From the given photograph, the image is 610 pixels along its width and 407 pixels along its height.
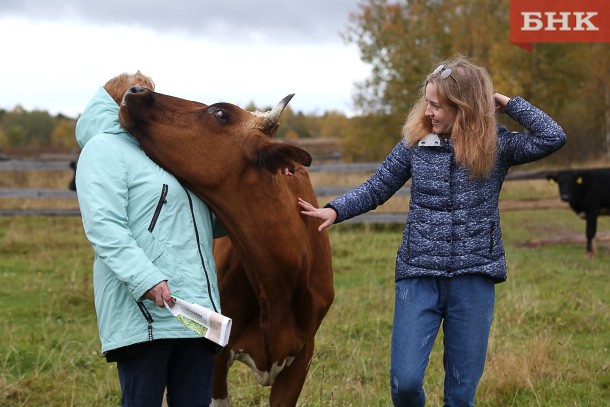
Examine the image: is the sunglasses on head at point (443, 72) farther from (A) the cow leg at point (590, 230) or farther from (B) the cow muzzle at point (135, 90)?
(A) the cow leg at point (590, 230)

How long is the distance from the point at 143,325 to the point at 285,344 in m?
1.13

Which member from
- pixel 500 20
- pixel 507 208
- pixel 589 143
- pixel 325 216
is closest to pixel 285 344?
pixel 325 216

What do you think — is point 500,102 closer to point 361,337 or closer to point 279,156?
point 279,156

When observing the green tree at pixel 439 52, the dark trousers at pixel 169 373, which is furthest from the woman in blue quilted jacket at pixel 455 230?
the green tree at pixel 439 52

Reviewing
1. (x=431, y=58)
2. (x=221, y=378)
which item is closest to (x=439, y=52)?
(x=431, y=58)

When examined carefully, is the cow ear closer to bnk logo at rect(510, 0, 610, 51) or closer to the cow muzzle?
the cow muzzle

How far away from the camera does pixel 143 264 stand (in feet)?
10.8

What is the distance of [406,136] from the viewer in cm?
413

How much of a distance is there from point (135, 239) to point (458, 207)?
4.74ft

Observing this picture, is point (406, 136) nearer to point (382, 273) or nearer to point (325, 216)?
point (325, 216)

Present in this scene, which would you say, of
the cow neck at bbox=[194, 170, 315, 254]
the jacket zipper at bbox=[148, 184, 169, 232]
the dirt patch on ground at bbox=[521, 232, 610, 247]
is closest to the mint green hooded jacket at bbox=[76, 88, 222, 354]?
the jacket zipper at bbox=[148, 184, 169, 232]

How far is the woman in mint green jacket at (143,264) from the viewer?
10.9ft

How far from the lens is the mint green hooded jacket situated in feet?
10.9

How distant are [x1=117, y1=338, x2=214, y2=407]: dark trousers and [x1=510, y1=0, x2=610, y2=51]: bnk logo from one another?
4.48 metres
